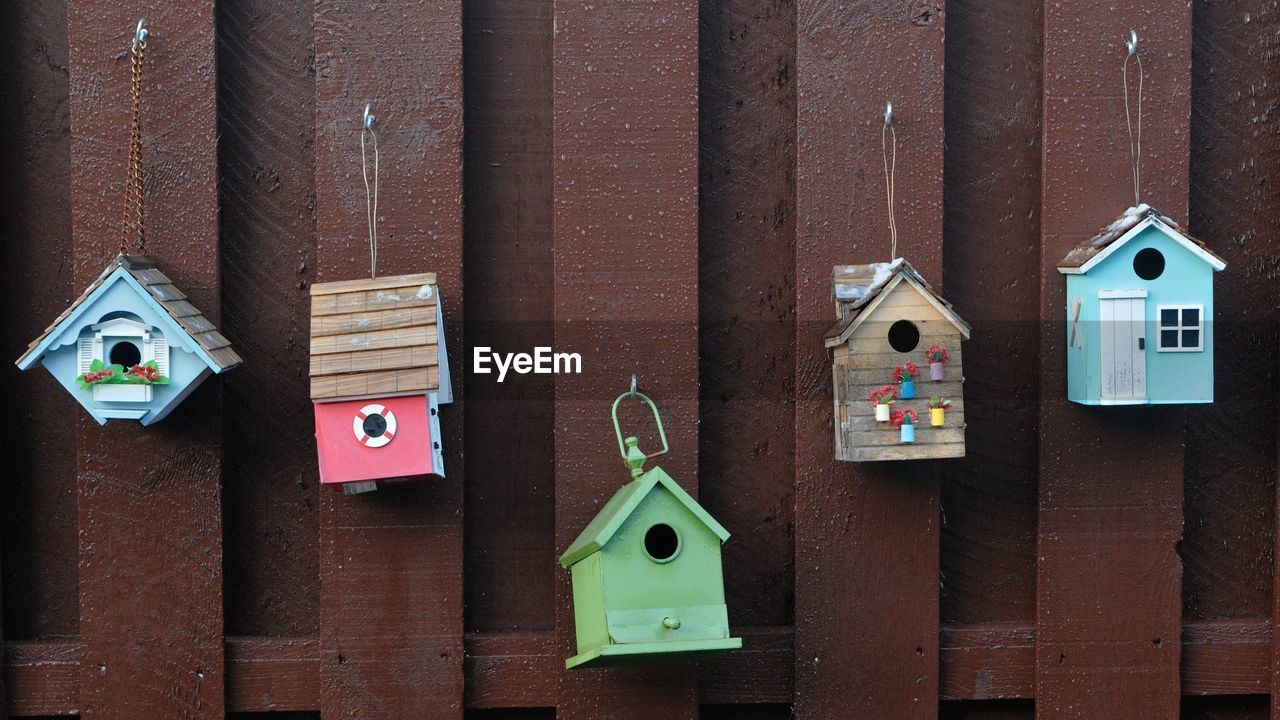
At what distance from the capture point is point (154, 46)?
2775 millimetres

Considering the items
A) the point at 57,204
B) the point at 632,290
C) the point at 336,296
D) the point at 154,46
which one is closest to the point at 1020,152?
the point at 632,290

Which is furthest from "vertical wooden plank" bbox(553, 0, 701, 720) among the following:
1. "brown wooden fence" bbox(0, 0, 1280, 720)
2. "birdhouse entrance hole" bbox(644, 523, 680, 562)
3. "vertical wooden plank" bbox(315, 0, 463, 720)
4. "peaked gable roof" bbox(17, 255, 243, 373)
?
"peaked gable roof" bbox(17, 255, 243, 373)

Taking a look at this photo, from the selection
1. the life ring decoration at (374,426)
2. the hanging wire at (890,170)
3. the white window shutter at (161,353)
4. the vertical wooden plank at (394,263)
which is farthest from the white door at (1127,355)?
the white window shutter at (161,353)

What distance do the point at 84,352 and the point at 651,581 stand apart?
56.2 inches

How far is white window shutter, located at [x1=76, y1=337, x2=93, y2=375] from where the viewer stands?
2636 mm

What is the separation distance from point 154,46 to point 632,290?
4.34 feet

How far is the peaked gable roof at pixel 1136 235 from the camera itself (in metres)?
2.67

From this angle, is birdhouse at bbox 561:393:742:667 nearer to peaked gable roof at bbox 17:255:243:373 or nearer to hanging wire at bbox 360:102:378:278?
hanging wire at bbox 360:102:378:278

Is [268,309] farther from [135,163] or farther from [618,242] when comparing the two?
[618,242]

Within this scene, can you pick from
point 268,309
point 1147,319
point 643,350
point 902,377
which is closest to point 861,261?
point 902,377

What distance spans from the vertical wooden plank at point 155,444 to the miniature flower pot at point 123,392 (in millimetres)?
176

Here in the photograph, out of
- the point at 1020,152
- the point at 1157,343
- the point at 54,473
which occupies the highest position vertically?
the point at 1020,152

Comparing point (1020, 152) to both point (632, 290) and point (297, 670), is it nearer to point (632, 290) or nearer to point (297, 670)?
point (632, 290)

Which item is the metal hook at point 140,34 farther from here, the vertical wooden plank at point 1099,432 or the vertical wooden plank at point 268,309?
the vertical wooden plank at point 1099,432
